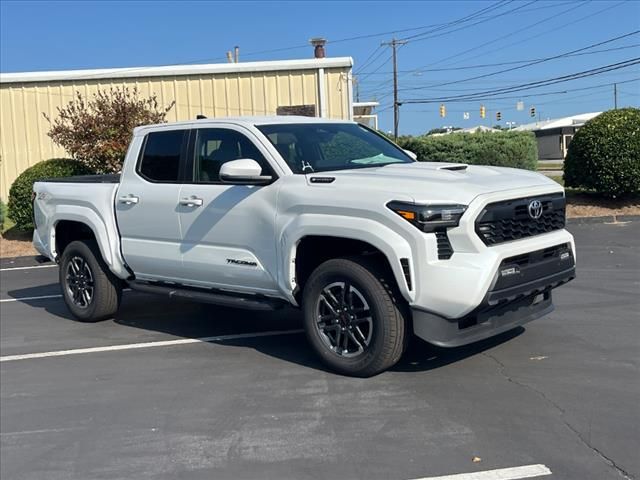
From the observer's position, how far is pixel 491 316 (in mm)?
4949

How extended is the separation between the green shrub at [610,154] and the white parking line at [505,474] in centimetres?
1169

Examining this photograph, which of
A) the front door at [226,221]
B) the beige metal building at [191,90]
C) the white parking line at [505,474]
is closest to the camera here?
the white parking line at [505,474]

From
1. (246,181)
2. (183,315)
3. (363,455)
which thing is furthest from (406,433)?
(183,315)

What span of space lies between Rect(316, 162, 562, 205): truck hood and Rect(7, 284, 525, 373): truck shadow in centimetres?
142

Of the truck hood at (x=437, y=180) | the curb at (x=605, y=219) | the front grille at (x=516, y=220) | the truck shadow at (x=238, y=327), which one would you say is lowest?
the truck shadow at (x=238, y=327)

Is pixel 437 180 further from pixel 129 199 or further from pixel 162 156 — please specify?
pixel 129 199

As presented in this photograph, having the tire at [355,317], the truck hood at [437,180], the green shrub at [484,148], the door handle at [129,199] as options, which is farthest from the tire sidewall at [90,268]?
the green shrub at [484,148]

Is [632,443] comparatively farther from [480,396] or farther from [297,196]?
[297,196]

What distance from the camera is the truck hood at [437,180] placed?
4.64 m

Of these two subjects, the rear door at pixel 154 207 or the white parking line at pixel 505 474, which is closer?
the white parking line at pixel 505 474

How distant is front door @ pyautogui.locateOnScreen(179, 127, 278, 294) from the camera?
555 centimetres

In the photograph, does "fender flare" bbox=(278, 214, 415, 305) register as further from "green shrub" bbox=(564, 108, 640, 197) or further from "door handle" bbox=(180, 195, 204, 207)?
"green shrub" bbox=(564, 108, 640, 197)

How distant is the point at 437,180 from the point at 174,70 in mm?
13681

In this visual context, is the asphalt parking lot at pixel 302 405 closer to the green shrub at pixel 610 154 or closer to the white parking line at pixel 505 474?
the white parking line at pixel 505 474
